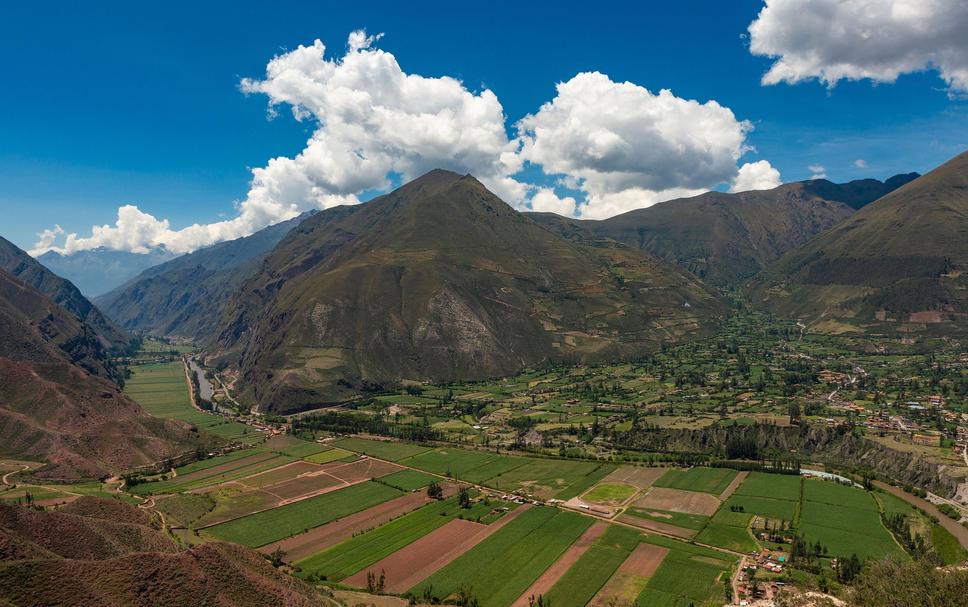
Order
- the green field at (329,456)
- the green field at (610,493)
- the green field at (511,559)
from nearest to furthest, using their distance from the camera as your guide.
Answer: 1. the green field at (511,559)
2. the green field at (610,493)
3. the green field at (329,456)

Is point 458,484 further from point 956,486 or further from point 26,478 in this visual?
point 956,486

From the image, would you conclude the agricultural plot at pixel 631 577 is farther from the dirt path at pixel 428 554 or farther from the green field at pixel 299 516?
the green field at pixel 299 516

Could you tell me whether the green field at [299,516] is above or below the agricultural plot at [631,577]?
above

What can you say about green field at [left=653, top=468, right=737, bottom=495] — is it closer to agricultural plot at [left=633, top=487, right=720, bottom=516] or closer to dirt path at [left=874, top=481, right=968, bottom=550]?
agricultural plot at [left=633, top=487, right=720, bottom=516]

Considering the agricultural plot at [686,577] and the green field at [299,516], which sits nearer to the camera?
the agricultural plot at [686,577]

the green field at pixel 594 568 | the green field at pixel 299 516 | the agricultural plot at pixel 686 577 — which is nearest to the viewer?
the agricultural plot at pixel 686 577

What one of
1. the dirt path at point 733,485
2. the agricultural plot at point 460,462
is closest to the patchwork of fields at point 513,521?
the dirt path at point 733,485
